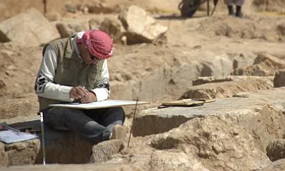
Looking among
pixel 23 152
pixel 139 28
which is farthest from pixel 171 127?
pixel 139 28

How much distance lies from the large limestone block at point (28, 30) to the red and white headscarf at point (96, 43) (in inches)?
262

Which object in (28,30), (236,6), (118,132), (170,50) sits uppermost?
(118,132)

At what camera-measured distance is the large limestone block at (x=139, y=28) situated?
1229cm

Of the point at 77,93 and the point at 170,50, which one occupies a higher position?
the point at 77,93

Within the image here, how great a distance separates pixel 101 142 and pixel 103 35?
947mm

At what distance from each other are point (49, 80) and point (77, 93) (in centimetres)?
29

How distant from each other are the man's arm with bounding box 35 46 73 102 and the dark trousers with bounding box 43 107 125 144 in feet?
0.41

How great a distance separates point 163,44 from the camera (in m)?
12.3

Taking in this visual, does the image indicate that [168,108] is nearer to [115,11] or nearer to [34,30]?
[34,30]

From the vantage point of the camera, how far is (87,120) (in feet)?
18.3

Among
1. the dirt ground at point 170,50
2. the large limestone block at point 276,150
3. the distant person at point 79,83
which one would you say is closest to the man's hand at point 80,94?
the distant person at point 79,83

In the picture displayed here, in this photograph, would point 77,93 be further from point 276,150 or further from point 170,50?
point 170,50

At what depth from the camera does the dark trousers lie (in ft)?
18.2

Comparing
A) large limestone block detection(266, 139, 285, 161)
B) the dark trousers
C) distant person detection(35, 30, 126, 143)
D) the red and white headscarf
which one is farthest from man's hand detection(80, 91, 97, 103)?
large limestone block detection(266, 139, 285, 161)
